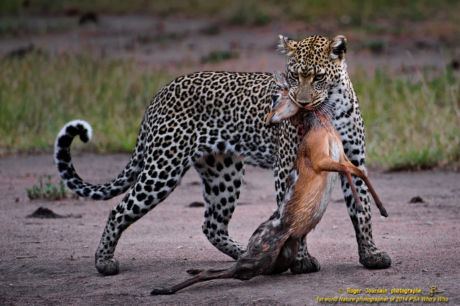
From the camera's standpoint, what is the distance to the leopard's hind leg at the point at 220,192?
29.7ft

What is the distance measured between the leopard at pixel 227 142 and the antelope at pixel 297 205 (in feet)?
0.33

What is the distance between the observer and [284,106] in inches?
304

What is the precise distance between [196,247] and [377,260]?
6.18 feet

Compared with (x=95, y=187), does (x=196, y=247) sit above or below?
below

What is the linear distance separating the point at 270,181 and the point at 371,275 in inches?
190

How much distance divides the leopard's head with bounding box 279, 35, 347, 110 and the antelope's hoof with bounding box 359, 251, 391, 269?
1.05 m

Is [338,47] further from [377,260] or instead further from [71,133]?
[71,133]

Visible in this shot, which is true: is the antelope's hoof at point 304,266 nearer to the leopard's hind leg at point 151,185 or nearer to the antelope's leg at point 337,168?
the antelope's leg at point 337,168

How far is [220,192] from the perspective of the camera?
9.13m

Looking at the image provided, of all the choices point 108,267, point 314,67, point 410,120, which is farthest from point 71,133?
point 410,120

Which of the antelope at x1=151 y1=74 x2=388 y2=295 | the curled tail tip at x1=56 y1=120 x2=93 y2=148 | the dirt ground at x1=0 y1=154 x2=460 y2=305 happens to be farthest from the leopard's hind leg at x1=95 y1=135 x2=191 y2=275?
the antelope at x1=151 y1=74 x2=388 y2=295

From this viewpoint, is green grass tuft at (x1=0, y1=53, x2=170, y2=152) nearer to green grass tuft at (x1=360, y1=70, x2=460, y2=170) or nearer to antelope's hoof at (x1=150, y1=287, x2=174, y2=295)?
green grass tuft at (x1=360, y1=70, x2=460, y2=170)

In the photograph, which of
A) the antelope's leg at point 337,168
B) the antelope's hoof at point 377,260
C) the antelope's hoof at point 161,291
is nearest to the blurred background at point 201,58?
the antelope's hoof at point 377,260

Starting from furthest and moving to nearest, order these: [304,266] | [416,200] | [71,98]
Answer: [71,98] → [416,200] → [304,266]
